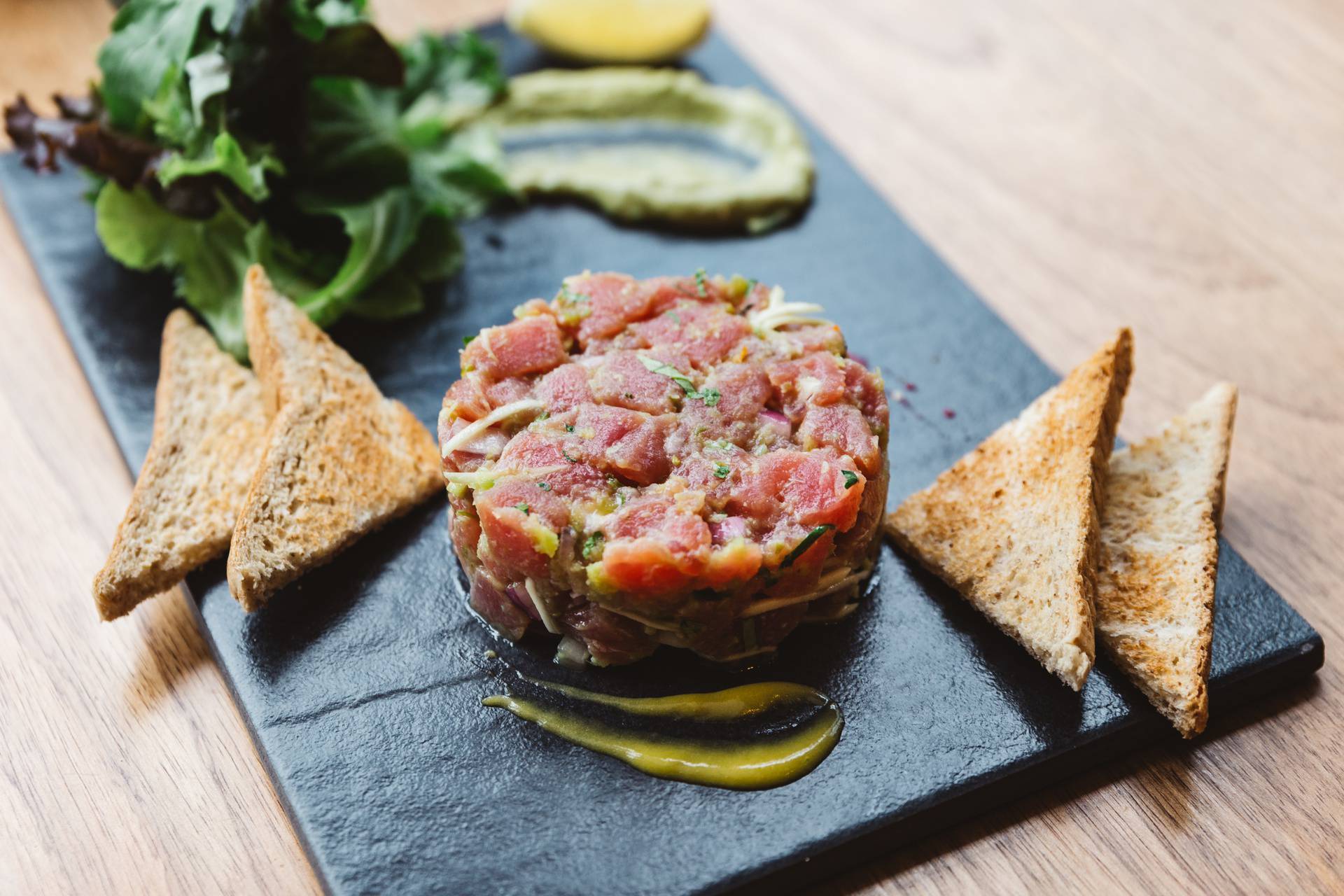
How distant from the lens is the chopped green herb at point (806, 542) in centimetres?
295

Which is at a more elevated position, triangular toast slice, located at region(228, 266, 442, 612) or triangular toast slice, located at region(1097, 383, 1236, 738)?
triangular toast slice, located at region(1097, 383, 1236, 738)

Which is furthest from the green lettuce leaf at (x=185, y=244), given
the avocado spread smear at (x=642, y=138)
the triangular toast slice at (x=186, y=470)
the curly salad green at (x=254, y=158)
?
the avocado spread smear at (x=642, y=138)

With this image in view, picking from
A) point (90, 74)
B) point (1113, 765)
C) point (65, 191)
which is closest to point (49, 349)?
point (65, 191)

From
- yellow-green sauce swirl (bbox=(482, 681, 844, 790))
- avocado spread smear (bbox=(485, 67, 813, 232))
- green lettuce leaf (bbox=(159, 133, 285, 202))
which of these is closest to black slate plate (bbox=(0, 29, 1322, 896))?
yellow-green sauce swirl (bbox=(482, 681, 844, 790))

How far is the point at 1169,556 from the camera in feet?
11.0

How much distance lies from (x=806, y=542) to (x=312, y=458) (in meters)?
1.50

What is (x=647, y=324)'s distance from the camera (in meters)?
3.50

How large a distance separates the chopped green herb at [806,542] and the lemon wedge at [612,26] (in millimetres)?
3262

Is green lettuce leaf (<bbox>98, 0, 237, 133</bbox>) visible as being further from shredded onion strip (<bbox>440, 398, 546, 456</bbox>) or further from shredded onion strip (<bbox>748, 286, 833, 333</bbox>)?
shredded onion strip (<bbox>748, 286, 833, 333</bbox>)

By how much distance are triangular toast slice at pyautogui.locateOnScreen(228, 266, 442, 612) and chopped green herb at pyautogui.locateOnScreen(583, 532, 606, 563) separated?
0.85m

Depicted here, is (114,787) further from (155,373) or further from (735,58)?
(735,58)

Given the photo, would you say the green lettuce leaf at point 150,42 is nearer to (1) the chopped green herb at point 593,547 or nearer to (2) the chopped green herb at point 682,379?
(2) the chopped green herb at point 682,379

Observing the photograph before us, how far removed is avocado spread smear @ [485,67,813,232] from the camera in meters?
4.87

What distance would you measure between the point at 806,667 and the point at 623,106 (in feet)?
9.73
